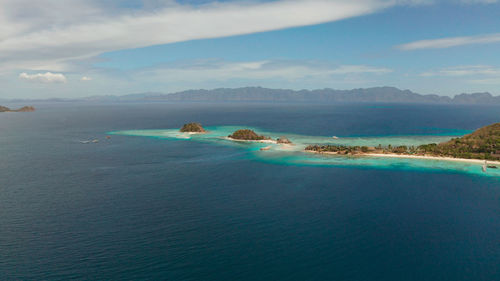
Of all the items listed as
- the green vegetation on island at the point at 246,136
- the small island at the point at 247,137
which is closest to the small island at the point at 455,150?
the small island at the point at 247,137

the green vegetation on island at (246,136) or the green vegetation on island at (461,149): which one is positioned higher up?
the green vegetation on island at (246,136)

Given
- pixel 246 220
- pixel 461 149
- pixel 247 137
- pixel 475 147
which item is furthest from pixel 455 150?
pixel 246 220

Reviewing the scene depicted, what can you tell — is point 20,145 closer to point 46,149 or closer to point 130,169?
point 46,149

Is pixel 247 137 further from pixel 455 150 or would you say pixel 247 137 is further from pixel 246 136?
pixel 455 150

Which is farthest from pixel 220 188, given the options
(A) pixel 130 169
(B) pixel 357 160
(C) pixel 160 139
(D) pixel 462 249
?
(C) pixel 160 139

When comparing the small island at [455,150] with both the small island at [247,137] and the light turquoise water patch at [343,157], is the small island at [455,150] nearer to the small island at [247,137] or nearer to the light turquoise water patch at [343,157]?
the light turquoise water patch at [343,157]

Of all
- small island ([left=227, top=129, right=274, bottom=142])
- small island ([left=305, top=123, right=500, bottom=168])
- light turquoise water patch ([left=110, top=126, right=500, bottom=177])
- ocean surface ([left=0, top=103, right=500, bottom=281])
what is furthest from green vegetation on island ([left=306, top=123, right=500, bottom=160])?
small island ([left=227, top=129, right=274, bottom=142])
